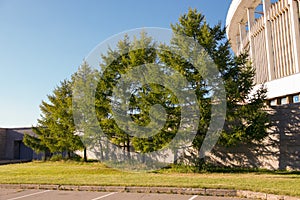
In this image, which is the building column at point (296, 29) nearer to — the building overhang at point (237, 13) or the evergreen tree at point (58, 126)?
the building overhang at point (237, 13)

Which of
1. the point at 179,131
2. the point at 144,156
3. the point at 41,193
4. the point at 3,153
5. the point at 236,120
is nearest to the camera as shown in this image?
the point at 41,193

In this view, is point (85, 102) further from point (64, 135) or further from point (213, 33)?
point (213, 33)

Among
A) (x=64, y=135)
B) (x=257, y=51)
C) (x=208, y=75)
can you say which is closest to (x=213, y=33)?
(x=208, y=75)

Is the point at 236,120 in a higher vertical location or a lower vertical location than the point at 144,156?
higher

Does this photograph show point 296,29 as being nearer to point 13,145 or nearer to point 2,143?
point 13,145

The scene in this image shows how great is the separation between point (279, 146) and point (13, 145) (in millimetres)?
25601

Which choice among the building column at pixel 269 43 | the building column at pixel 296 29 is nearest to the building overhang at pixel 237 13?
the building column at pixel 269 43

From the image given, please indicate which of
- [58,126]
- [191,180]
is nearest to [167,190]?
[191,180]

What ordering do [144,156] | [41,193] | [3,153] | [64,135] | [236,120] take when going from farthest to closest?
1. [3,153]
2. [64,135]
3. [144,156]
4. [236,120]
5. [41,193]

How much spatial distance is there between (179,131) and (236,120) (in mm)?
3134

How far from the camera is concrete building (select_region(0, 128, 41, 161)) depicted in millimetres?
29828

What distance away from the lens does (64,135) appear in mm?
22000

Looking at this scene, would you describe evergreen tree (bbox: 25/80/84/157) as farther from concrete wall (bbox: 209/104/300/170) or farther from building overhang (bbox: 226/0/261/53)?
building overhang (bbox: 226/0/261/53)

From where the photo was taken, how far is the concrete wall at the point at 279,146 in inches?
544
